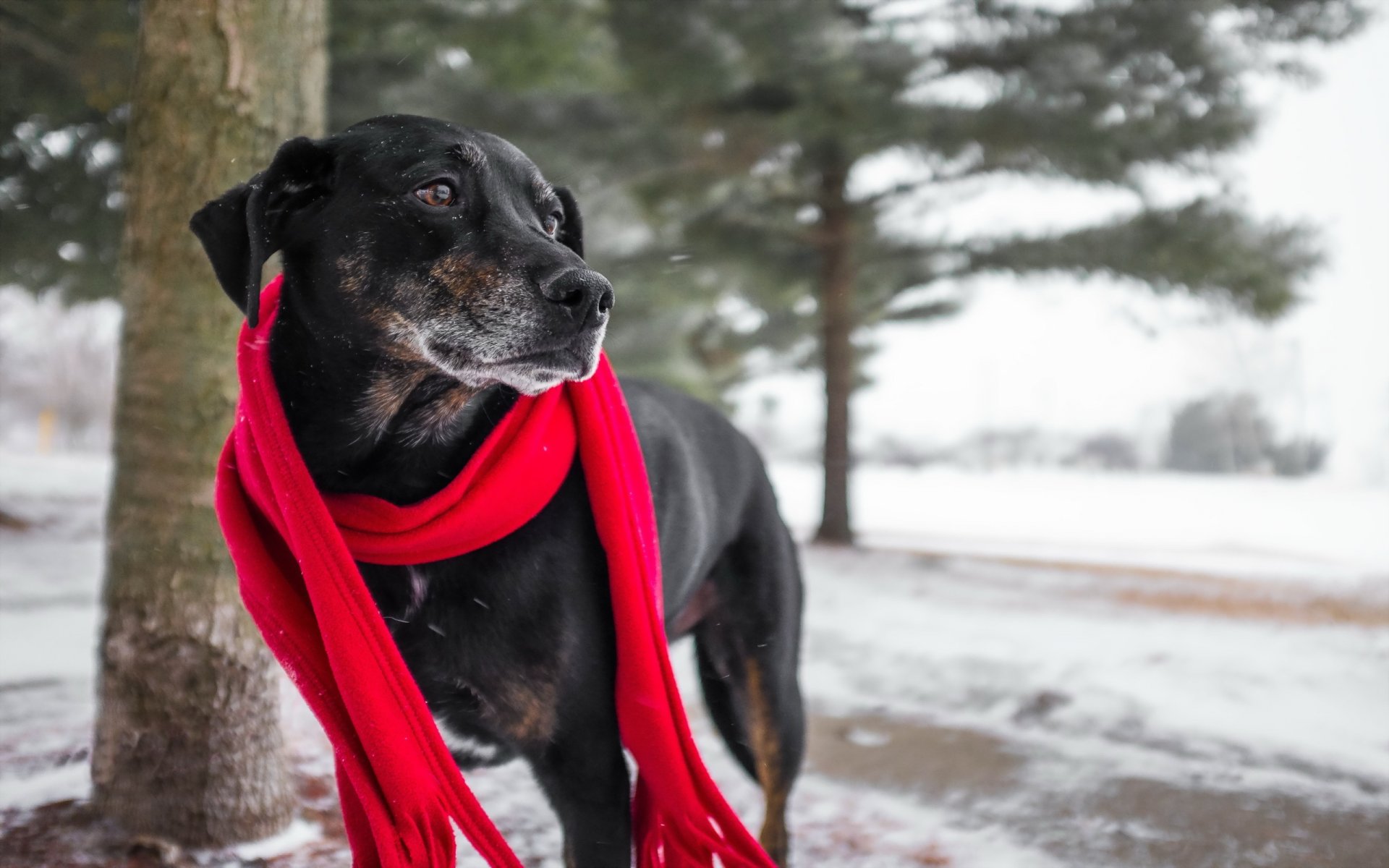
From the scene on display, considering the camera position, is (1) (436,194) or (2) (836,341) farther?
(2) (836,341)

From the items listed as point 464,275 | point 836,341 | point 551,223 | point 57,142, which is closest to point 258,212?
point 464,275

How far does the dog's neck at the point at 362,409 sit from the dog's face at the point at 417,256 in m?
0.03

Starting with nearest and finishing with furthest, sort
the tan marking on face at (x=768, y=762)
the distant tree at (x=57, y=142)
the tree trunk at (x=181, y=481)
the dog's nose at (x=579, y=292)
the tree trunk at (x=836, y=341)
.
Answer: the dog's nose at (x=579, y=292)
the tree trunk at (x=181, y=481)
the tan marking on face at (x=768, y=762)
the distant tree at (x=57, y=142)
the tree trunk at (x=836, y=341)

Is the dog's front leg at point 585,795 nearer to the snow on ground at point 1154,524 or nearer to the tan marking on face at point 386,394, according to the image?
the tan marking on face at point 386,394

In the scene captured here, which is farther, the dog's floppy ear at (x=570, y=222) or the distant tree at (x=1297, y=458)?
the distant tree at (x=1297, y=458)

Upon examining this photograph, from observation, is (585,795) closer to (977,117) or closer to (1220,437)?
(977,117)

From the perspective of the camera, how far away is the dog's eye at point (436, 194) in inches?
75.3

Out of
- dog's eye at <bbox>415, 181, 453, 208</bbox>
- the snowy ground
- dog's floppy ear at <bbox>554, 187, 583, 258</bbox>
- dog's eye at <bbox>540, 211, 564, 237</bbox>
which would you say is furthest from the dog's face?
the snowy ground

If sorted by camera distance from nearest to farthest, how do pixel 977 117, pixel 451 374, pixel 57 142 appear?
1. pixel 451 374
2. pixel 57 142
3. pixel 977 117

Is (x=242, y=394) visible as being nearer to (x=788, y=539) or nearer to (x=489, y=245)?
(x=489, y=245)

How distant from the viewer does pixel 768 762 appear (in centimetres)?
268

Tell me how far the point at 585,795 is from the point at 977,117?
792 cm

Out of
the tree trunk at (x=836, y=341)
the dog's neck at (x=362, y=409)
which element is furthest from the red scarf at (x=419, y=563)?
the tree trunk at (x=836, y=341)

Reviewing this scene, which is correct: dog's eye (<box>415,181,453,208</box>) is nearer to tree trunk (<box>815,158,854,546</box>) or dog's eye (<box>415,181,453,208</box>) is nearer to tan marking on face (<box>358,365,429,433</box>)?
tan marking on face (<box>358,365,429,433</box>)
